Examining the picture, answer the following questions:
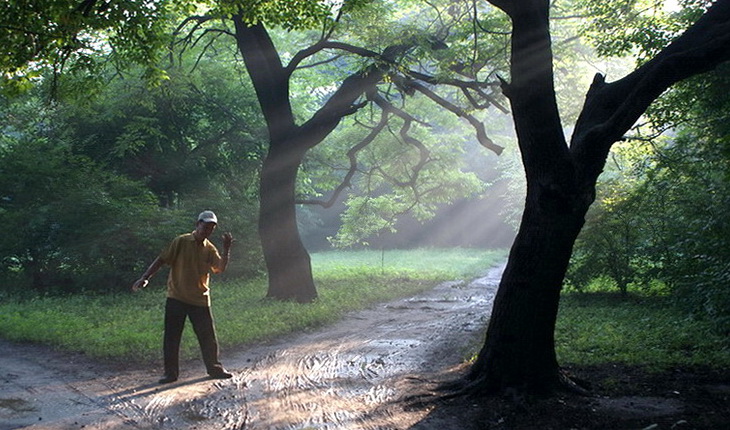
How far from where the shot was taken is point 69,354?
9438 mm

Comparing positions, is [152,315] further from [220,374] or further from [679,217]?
→ [679,217]

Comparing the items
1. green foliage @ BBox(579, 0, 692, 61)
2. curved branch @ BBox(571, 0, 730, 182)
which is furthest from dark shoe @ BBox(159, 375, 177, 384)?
green foliage @ BBox(579, 0, 692, 61)

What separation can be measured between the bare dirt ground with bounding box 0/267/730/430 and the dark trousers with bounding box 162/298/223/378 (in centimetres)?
26

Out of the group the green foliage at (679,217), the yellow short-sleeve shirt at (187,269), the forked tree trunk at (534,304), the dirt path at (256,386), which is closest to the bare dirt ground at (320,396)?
the dirt path at (256,386)

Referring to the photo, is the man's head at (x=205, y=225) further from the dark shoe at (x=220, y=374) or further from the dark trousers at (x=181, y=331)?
the dark shoe at (x=220, y=374)

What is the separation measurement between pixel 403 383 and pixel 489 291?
41.8 feet

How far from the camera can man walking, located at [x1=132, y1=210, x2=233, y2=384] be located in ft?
25.0

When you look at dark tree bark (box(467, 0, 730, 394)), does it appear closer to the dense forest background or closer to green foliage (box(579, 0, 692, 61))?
the dense forest background

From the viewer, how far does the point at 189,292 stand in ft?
25.2

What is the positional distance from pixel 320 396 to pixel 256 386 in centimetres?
93

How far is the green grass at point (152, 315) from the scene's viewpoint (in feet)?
32.2

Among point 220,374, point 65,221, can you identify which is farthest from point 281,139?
point 220,374

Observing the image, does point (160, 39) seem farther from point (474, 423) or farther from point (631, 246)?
point (631, 246)

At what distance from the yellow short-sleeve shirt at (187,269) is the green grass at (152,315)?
1.81m
